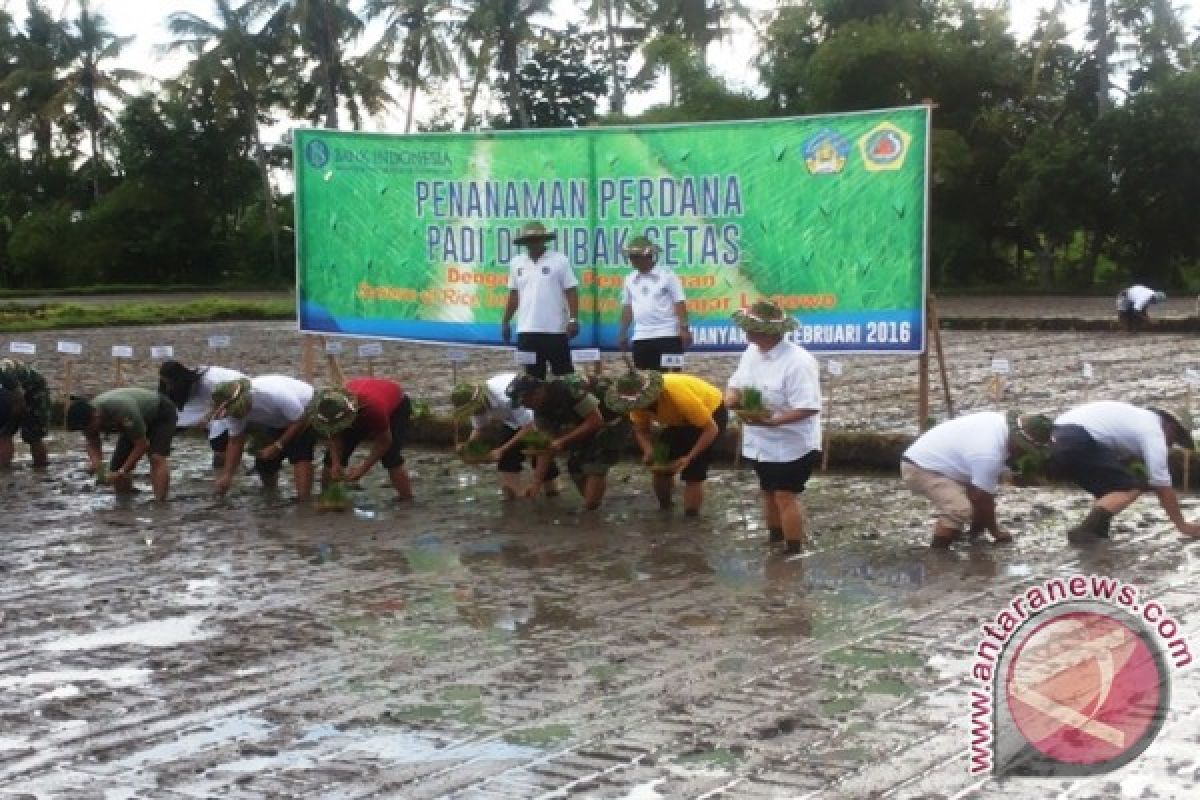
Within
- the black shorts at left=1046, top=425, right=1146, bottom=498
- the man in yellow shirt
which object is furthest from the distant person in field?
the black shorts at left=1046, top=425, right=1146, bottom=498

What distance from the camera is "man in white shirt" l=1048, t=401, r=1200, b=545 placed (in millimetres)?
9789

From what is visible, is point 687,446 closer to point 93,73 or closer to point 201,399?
point 201,399

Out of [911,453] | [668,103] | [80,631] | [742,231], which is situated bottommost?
[80,631]

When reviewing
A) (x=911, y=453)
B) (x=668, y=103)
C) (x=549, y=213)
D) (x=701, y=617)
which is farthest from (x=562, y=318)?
(x=668, y=103)

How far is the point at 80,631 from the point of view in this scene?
27.4 feet

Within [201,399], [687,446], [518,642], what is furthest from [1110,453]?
[201,399]

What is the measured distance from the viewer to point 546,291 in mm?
13445

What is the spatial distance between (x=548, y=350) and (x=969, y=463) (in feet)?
14.6

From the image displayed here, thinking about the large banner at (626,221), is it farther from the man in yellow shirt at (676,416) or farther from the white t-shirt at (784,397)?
the white t-shirt at (784,397)

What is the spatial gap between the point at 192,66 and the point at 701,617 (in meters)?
50.1

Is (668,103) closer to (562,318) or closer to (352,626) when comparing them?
(562,318)

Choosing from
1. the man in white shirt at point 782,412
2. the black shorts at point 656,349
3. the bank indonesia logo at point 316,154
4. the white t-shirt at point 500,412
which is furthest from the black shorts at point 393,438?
the bank indonesia logo at point 316,154

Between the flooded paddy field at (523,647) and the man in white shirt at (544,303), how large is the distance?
64.3 inches

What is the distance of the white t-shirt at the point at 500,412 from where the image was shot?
39.7ft
